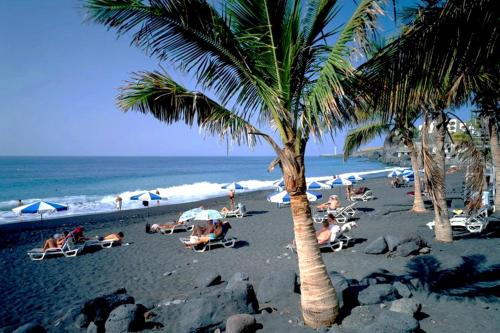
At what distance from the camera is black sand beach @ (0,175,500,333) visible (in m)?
5.45

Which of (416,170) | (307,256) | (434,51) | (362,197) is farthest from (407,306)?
(362,197)

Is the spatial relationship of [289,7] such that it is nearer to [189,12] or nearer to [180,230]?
[189,12]

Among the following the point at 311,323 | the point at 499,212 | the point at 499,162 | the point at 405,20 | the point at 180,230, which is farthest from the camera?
the point at 180,230

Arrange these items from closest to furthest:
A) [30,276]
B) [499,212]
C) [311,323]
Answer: [311,323], [30,276], [499,212]

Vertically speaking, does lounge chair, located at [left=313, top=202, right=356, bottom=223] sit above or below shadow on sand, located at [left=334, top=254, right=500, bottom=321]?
below

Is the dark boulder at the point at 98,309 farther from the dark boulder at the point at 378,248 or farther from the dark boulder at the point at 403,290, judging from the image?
the dark boulder at the point at 378,248

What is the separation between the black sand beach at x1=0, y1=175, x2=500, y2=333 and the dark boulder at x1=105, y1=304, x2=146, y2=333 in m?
0.50

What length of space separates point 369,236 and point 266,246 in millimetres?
3932

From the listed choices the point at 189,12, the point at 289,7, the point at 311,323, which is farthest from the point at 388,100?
the point at 311,323

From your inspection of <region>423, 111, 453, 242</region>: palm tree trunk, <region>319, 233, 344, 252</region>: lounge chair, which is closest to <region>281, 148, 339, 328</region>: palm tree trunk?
<region>423, 111, 453, 242</region>: palm tree trunk

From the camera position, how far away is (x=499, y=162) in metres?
12.4

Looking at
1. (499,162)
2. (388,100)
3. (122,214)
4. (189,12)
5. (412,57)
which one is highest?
(189,12)

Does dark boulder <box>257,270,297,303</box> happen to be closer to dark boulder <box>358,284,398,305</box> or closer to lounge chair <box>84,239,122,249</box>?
dark boulder <box>358,284,398,305</box>

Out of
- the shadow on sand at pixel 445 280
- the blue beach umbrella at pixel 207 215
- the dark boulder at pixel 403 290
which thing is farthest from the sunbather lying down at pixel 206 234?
the dark boulder at pixel 403 290
